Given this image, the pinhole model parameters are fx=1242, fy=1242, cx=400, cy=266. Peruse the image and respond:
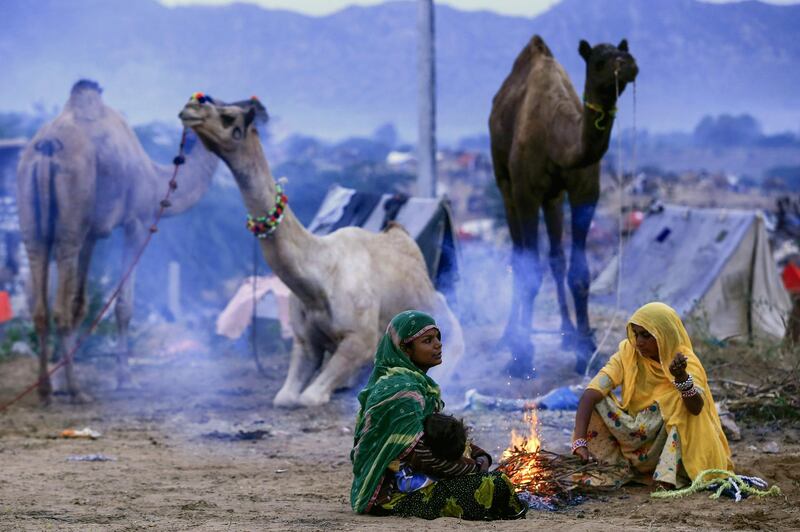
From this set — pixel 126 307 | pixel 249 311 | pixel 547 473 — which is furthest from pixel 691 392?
pixel 249 311

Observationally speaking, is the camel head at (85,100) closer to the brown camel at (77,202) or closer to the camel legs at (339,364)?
the brown camel at (77,202)

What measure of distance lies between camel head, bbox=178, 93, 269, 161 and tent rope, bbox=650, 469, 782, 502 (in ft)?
15.6

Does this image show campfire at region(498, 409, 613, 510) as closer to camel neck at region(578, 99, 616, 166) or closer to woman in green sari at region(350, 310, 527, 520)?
woman in green sari at region(350, 310, 527, 520)

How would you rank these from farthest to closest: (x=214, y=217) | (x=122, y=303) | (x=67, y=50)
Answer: (x=67, y=50)
(x=214, y=217)
(x=122, y=303)

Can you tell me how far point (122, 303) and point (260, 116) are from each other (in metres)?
2.28

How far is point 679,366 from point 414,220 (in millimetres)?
7023

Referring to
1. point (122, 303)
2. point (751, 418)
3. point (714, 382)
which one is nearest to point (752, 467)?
point (751, 418)

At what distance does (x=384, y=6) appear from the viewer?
326ft

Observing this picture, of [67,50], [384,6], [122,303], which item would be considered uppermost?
[384,6]

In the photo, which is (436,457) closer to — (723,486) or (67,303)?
(723,486)

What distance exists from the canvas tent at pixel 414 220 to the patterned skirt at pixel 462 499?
23.4 ft

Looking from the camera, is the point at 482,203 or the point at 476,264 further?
the point at 482,203

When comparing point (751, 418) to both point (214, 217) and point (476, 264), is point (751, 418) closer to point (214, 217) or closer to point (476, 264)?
point (476, 264)

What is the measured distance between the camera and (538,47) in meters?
11.5
